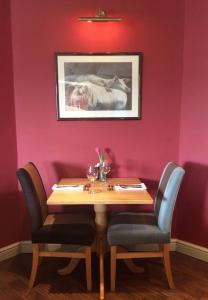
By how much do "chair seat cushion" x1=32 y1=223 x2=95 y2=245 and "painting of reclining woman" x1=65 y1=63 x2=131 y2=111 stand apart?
1.15m

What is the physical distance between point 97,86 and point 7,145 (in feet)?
3.31

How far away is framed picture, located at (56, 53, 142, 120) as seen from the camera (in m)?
3.03

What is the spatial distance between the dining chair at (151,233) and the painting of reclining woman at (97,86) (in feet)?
2.96

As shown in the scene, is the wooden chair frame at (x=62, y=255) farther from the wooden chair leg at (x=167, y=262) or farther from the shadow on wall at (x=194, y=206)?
the shadow on wall at (x=194, y=206)

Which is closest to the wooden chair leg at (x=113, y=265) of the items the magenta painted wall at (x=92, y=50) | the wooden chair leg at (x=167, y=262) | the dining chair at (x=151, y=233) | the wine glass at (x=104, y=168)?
the dining chair at (x=151, y=233)

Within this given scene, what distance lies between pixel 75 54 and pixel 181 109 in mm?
1125

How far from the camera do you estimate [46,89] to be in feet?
10.1

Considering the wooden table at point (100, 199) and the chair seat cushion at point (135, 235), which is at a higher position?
the wooden table at point (100, 199)

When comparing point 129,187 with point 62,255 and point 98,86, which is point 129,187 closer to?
point 62,255

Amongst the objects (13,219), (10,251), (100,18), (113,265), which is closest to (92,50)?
(100,18)

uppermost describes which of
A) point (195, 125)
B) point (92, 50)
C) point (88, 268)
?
point (92, 50)

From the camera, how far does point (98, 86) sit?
121 inches

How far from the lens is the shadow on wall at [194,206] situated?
3021 millimetres

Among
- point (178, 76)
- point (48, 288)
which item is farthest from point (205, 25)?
point (48, 288)
